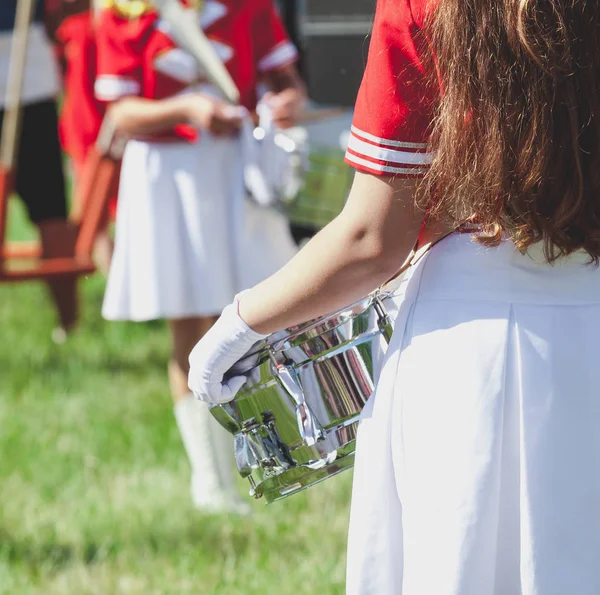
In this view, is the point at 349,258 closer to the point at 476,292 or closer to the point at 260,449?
the point at 476,292

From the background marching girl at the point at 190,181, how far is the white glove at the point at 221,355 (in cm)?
130

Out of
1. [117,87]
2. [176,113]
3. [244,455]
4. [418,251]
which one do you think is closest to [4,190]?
[117,87]

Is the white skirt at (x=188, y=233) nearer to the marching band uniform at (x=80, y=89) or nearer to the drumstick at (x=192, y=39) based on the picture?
the drumstick at (x=192, y=39)

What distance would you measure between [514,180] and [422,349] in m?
0.24

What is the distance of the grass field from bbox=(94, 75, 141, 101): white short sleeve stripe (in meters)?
1.08

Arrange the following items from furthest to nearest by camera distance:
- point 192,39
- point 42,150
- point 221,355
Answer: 1. point 42,150
2. point 192,39
3. point 221,355

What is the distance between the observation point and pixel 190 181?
2846 mm

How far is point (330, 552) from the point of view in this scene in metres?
2.70

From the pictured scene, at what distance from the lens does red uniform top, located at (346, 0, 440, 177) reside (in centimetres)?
129

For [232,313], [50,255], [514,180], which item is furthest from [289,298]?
[50,255]

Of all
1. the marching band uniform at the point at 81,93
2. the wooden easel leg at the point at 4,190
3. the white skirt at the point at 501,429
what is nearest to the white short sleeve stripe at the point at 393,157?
the white skirt at the point at 501,429

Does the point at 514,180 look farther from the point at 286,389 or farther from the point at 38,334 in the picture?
the point at 38,334

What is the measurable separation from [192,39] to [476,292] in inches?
58.7

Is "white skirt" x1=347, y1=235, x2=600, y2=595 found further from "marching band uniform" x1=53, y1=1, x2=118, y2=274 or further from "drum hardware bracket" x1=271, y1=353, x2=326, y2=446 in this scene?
"marching band uniform" x1=53, y1=1, x2=118, y2=274
